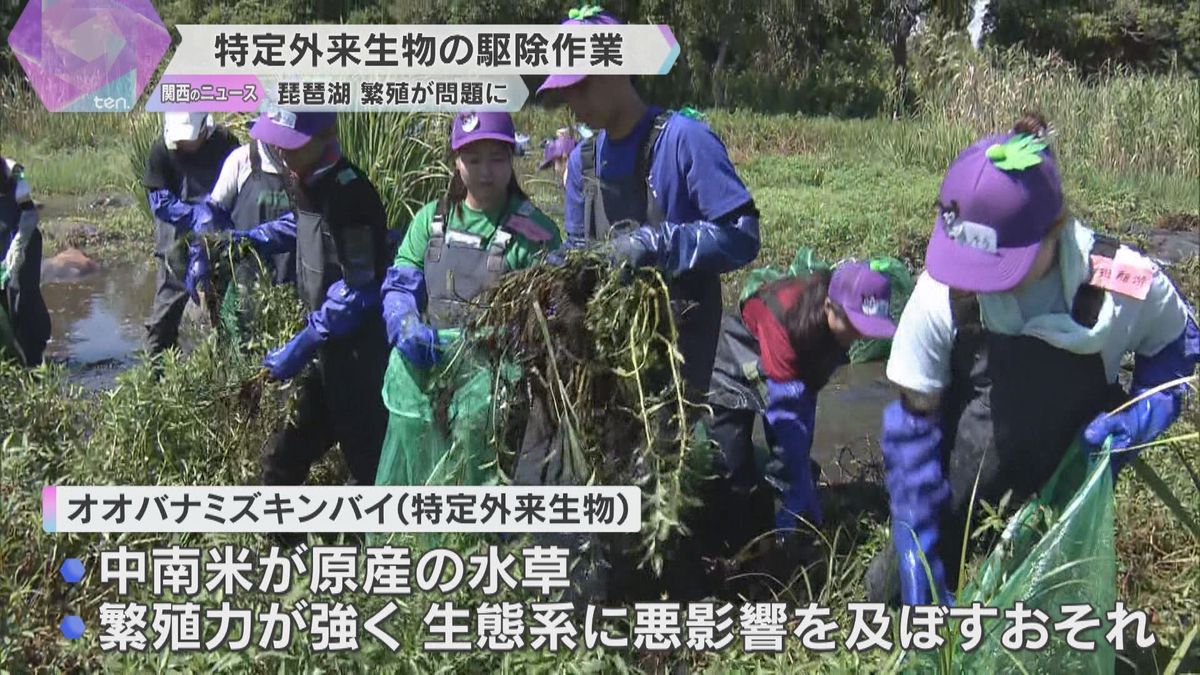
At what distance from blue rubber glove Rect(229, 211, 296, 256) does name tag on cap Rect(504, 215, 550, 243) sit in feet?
3.27

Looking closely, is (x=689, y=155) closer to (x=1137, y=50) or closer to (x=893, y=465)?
(x=893, y=465)

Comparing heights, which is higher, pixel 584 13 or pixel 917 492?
pixel 584 13

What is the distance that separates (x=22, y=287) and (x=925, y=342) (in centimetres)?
389

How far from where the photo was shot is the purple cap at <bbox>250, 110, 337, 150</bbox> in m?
3.19

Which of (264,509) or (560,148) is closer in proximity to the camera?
(264,509)

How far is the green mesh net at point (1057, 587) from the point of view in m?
2.33

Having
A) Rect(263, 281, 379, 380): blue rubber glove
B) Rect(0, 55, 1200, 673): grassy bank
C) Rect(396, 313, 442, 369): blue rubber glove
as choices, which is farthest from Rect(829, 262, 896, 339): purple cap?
Rect(263, 281, 379, 380): blue rubber glove

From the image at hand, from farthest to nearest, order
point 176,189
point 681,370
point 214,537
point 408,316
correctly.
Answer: point 176,189, point 214,537, point 408,316, point 681,370

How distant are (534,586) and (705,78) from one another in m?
16.7

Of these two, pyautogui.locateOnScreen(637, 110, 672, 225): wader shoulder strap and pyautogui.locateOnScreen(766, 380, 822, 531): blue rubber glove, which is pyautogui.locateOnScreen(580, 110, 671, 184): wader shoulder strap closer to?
pyautogui.locateOnScreen(637, 110, 672, 225): wader shoulder strap

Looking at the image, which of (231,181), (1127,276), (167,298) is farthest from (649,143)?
(167,298)

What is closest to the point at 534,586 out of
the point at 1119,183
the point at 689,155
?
the point at 689,155

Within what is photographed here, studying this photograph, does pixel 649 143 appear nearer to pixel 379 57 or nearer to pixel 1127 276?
pixel 379 57

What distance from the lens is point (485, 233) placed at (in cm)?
309
